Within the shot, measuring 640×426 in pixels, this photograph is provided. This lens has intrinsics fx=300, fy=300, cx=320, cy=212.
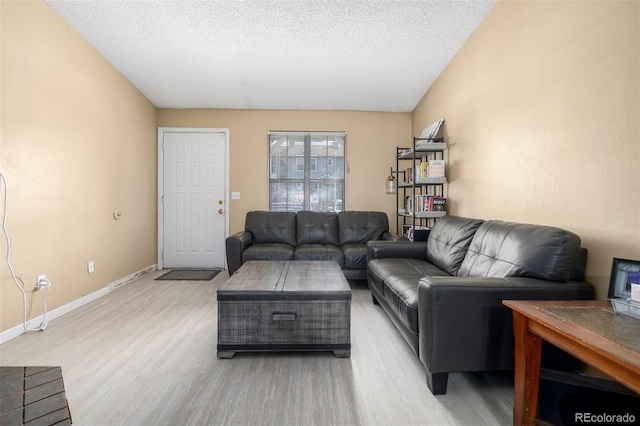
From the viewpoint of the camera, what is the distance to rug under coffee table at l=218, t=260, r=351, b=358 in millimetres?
1823

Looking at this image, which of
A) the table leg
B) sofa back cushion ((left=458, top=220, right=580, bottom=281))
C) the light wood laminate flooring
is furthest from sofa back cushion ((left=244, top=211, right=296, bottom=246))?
the table leg

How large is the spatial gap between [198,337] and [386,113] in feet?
12.5

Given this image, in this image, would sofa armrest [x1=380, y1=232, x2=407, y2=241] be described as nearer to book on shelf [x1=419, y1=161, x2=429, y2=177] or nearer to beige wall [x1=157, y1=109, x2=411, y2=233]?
beige wall [x1=157, y1=109, x2=411, y2=233]

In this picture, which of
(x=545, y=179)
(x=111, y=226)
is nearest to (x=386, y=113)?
(x=545, y=179)

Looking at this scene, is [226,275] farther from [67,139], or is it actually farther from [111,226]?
[67,139]

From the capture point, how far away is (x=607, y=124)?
1467 mm

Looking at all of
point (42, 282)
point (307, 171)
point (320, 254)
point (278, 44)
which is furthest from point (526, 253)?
point (42, 282)

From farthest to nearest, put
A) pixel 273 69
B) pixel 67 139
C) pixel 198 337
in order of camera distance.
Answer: pixel 273 69, pixel 67 139, pixel 198 337

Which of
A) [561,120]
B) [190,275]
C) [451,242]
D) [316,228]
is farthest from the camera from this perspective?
[316,228]

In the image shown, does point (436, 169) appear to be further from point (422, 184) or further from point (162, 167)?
point (162, 167)

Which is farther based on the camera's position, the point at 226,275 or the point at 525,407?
the point at 226,275

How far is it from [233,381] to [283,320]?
1.35ft

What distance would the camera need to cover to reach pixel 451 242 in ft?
8.11

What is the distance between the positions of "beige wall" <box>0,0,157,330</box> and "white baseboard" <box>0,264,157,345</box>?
0.14 ft
